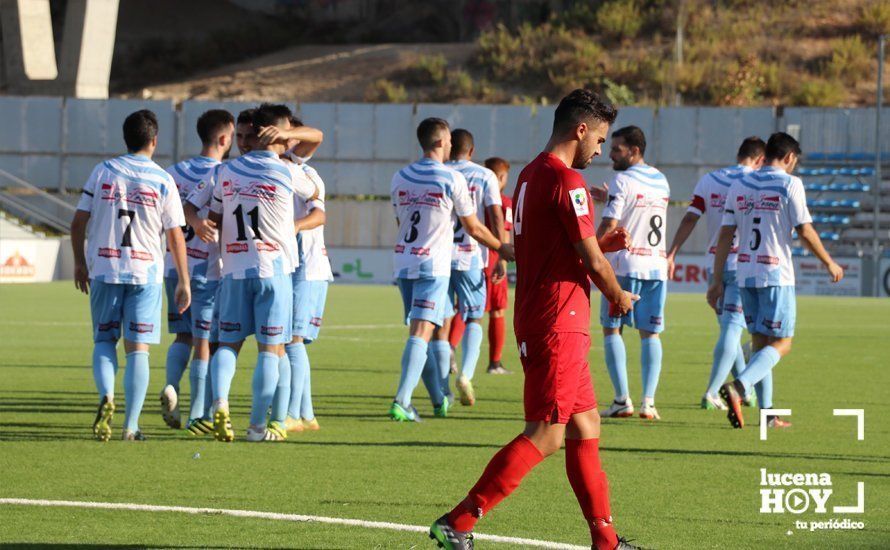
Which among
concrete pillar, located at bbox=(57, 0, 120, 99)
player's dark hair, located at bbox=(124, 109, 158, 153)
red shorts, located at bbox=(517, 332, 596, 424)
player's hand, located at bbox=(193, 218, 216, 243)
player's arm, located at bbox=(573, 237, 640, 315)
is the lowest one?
red shorts, located at bbox=(517, 332, 596, 424)

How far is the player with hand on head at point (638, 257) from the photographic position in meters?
11.6

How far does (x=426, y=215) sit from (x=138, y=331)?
2542mm

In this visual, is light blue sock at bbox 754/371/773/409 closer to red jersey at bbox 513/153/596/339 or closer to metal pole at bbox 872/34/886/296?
red jersey at bbox 513/153/596/339

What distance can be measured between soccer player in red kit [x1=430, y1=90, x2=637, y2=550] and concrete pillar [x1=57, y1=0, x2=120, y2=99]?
43.1 m

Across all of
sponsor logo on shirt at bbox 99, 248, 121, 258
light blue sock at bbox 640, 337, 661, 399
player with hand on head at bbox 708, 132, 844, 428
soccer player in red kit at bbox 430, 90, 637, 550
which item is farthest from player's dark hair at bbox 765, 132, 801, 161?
soccer player in red kit at bbox 430, 90, 637, 550

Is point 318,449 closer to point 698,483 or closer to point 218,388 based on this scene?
point 218,388

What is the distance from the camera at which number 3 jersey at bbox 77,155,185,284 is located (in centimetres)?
967

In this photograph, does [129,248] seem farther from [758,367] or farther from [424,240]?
[758,367]

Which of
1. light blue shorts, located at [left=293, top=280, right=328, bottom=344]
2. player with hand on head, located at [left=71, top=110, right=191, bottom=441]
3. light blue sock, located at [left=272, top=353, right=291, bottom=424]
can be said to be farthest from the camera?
light blue shorts, located at [left=293, top=280, right=328, bottom=344]

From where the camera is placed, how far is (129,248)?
969 centimetres

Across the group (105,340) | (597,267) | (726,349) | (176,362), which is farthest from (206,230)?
(726,349)

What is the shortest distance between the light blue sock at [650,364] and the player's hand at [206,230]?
3809 mm

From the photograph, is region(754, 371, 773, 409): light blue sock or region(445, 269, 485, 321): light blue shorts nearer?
region(754, 371, 773, 409): light blue sock

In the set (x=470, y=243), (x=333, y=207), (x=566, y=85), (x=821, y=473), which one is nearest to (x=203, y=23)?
(x=566, y=85)
